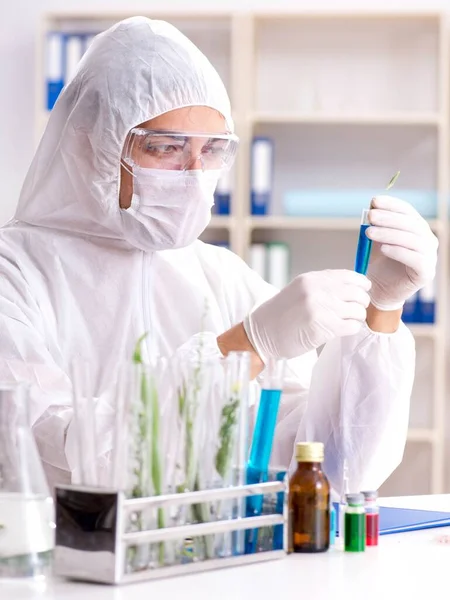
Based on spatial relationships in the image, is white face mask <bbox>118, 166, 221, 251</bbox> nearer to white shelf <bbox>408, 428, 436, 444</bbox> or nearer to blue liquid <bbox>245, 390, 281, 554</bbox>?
blue liquid <bbox>245, 390, 281, 554</bbox>

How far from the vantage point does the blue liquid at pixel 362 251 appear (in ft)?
4.17

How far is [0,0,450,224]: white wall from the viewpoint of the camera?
3.89 m

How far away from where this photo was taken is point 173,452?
96 cm

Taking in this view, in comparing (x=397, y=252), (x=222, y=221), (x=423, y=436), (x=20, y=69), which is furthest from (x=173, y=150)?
(x=20, y=69)

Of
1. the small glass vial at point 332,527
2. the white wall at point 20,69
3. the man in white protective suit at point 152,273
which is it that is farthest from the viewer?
the white wall at point 20,69

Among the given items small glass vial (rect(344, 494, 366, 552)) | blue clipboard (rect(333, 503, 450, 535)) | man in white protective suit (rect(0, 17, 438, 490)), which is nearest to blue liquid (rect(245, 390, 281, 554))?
small glass vial (rect(344, 494, 366, 552))

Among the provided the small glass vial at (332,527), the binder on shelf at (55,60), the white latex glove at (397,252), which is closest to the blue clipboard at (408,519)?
the small glass vial at (332,527)

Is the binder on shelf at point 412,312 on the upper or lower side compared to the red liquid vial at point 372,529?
upper

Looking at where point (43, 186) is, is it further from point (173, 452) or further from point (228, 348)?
point (173, 452)

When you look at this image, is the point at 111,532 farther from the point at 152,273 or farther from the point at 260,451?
the point at 152,273

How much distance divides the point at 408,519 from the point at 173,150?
0.71 meters

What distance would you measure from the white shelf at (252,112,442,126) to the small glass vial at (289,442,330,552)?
2667mm

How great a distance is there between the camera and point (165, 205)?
1.65m

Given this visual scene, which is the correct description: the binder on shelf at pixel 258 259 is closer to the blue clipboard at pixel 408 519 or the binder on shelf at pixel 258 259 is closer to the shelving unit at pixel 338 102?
the shelving unit at pixel 338 102
